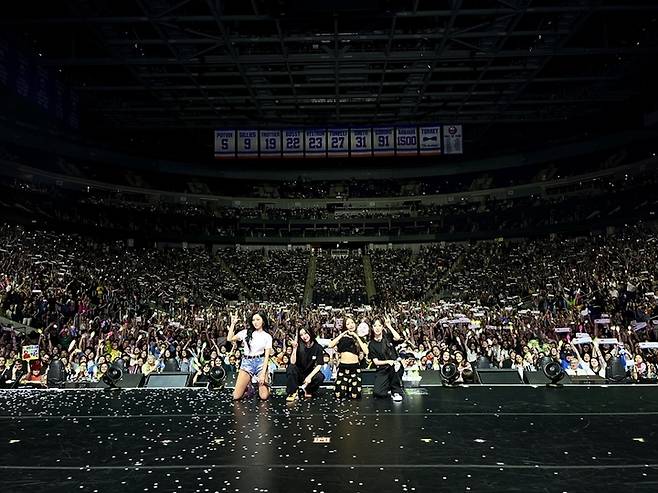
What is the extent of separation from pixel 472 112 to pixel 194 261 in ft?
77.0

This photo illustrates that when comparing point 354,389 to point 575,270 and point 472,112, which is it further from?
point 472,112

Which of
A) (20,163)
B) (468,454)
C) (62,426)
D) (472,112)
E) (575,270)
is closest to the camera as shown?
(468,454)

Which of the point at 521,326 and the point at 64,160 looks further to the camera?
the point at 64,160

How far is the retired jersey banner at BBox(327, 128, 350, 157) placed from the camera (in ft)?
116

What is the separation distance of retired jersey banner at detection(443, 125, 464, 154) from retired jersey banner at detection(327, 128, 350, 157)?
5.94 metres

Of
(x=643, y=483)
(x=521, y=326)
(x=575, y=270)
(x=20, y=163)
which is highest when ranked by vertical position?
(x=20, y=163)

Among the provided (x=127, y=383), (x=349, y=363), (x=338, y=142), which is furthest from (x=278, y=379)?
(x=338, y=142)

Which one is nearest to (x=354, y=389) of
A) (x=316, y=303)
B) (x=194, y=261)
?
(x=316, y=303)

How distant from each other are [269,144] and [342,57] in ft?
30.1

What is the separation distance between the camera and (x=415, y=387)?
41.2ft

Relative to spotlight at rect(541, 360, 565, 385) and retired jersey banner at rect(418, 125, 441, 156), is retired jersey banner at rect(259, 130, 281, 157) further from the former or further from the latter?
spotlight at rect(541, 360, 565, 385)

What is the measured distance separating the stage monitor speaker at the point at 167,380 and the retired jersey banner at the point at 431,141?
24.0 metres

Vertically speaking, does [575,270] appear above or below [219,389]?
above

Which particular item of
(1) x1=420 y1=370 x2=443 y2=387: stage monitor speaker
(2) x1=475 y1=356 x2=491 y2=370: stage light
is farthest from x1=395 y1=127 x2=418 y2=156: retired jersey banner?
(1) x1=420 y1=370 x2=443 y2=387: stage monitor speaker
